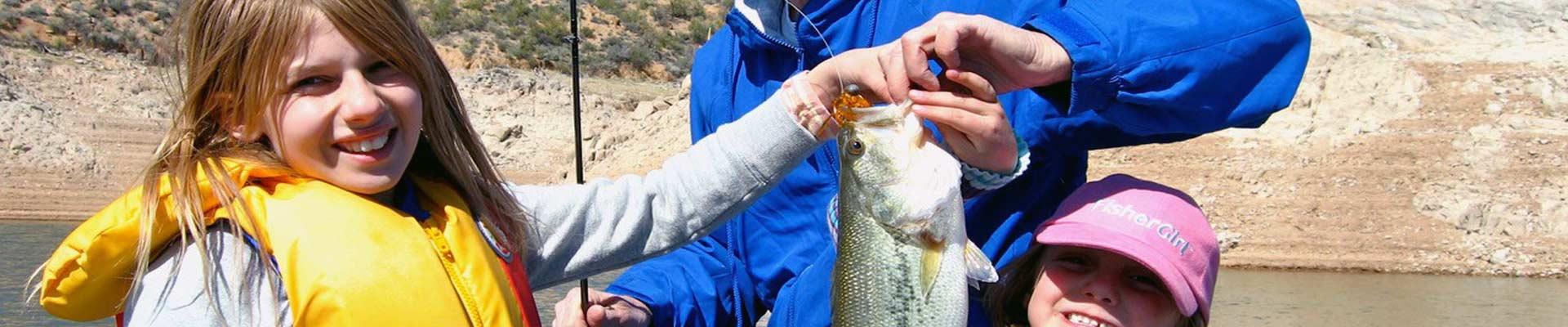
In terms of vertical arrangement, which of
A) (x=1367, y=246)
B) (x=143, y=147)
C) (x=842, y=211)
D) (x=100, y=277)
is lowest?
(x=1367, y=246)

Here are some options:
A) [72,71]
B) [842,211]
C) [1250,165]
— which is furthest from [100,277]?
[72,71]

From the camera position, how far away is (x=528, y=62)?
27.5 meters

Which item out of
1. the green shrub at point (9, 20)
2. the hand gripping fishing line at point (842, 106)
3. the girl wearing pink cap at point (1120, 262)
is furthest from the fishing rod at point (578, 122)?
the green shrub at point (9, 20)

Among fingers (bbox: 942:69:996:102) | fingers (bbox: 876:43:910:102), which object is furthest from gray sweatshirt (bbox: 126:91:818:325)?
fingers (bbox: 942:69:996:102)

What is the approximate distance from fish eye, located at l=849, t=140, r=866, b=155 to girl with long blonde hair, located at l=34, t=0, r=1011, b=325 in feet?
0.49

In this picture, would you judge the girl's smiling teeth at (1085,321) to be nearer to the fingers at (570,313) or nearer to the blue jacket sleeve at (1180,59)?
the blue jacket sleeve at (1180,59)

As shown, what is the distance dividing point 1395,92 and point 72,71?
1943 cm

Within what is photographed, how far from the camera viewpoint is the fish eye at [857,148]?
7.00 feet

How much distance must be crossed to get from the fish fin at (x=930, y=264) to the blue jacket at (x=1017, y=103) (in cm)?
30

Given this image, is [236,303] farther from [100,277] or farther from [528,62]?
[528,62]

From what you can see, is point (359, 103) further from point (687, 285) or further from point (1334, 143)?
point (1334, 143)

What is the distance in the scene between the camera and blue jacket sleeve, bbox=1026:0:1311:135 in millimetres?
2094

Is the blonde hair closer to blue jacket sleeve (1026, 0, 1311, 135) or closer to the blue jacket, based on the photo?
the blue jacket

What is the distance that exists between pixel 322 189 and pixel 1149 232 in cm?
126
